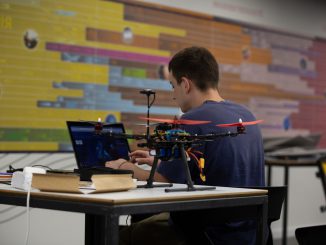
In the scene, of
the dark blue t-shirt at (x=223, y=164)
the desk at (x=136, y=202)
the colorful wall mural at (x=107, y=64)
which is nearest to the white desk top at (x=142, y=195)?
the desk at (x=136, y=202)

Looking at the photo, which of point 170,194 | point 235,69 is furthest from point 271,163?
point 170,194

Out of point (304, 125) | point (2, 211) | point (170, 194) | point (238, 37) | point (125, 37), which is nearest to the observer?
point (170, 194)

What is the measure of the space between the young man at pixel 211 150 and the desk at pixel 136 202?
6.7 inches

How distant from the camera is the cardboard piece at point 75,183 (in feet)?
5.25

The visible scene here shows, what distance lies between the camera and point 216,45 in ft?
15.7

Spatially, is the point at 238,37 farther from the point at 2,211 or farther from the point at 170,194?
the point at 170,194

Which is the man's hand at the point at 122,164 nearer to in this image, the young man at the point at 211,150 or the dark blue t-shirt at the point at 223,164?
the young man at the point at 211,150

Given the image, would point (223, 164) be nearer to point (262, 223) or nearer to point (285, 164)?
point (262, 223)

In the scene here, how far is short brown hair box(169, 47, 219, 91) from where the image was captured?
241 cm

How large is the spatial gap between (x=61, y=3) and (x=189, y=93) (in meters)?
1.68

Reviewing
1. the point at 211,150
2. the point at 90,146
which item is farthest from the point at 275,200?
the point at 90,146

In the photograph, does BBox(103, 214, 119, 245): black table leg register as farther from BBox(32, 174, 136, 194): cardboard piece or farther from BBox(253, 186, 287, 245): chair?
BBox(253, 186, 287, 245): chair

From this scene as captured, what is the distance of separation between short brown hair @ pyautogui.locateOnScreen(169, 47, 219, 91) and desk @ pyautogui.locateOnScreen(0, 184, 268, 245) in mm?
624

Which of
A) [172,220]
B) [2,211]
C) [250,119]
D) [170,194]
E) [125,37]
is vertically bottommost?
[2,211]
